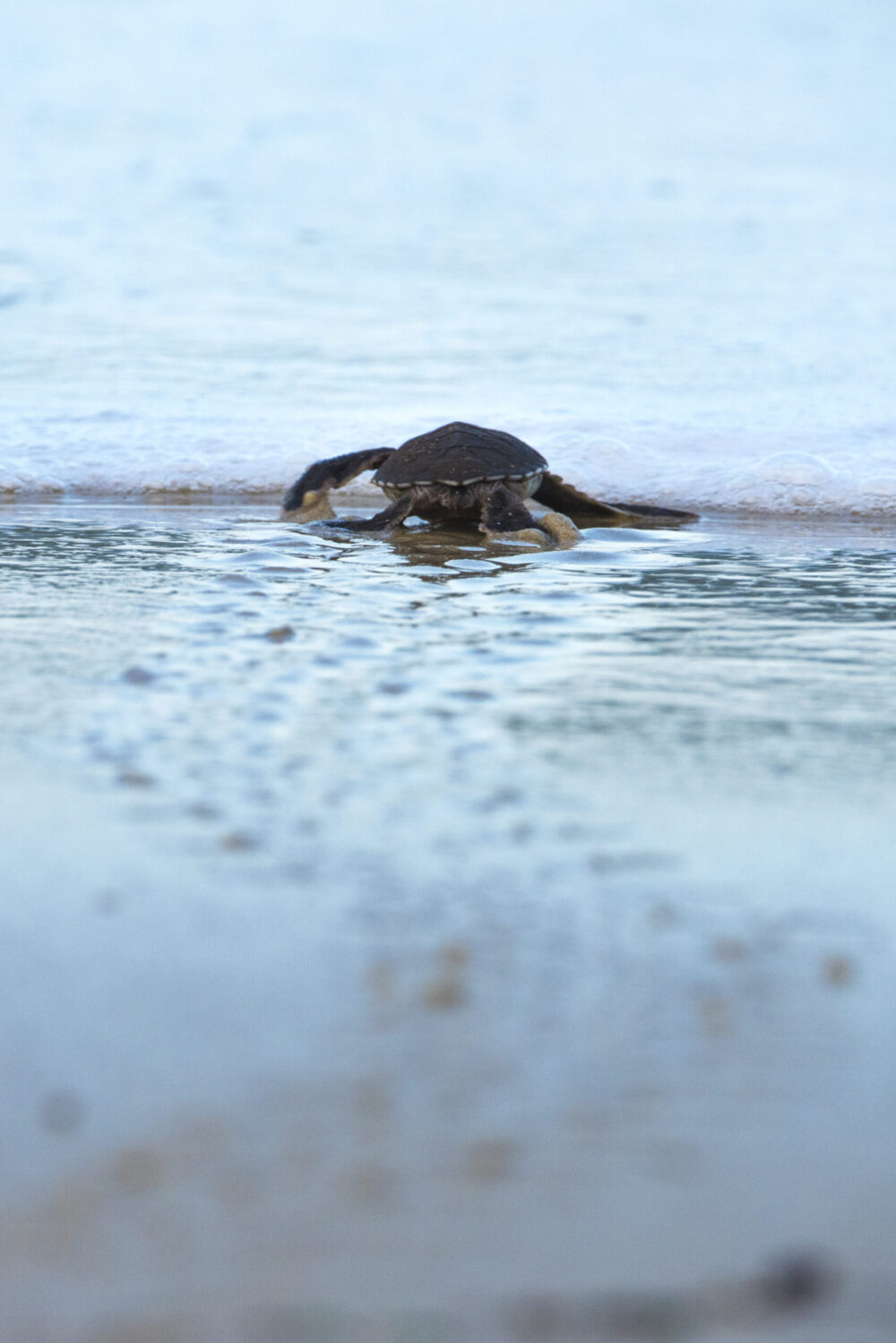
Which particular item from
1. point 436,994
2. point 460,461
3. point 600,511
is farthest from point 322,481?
A: point 436,994

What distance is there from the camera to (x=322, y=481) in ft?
16.8

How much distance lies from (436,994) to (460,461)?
378 centimetres

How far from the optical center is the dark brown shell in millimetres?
4574

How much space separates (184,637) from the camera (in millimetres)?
2363

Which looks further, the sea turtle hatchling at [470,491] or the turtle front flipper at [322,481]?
the turtle front flipper at [322,481]

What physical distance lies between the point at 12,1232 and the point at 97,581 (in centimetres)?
259

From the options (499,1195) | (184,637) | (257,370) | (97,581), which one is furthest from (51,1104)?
(257,370)

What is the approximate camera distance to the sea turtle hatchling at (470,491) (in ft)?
14.8

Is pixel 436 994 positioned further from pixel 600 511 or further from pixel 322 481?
pixel 322 481

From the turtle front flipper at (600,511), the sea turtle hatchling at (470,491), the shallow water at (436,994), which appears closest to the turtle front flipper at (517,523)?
the sea turtle hatchling at (470,491)

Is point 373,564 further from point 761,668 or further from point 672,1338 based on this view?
point 672,1338

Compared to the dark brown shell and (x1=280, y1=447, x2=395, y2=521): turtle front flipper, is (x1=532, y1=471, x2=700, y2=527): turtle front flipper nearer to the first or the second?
the dark brown shell

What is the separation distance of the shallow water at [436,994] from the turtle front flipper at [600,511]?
2.89m

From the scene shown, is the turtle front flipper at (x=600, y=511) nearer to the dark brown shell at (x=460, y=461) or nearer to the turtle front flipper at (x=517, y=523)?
the dark brown shell at (x=460, y=461)
